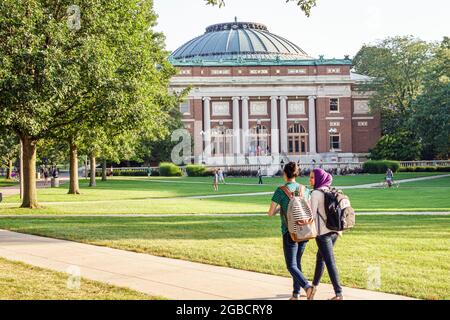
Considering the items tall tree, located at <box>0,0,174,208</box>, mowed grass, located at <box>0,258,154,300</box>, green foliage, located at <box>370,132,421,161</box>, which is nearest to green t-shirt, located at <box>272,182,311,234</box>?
mowed grass, located at <box>0,258,154,300</box>

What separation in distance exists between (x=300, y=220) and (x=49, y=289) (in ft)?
12.6

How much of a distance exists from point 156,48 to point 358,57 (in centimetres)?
7206

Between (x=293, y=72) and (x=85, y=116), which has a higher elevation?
(x=293, y=72)

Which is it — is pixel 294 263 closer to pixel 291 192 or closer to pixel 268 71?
pixel 291 192

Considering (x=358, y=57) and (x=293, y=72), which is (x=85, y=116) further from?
(x=358, y=57)

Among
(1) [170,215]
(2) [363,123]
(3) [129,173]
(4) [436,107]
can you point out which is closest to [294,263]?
(1) [170,215]

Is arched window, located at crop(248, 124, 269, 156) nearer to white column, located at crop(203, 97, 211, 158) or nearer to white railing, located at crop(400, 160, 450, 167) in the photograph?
white column, located at crop(203, 97, 211, 158)

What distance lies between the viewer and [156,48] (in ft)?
130

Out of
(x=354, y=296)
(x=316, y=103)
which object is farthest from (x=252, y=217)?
(x=316, y=103)

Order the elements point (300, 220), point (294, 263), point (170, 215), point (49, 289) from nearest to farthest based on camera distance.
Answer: point (300, 220), point (294, 263), point (49, 289), point (170, 215)

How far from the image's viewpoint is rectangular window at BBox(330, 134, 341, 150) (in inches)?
3588

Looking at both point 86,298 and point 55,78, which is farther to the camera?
point 55,78

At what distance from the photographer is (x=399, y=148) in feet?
249

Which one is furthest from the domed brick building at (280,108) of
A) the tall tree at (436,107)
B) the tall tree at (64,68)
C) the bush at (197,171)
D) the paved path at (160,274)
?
the paved path at (160,274)
